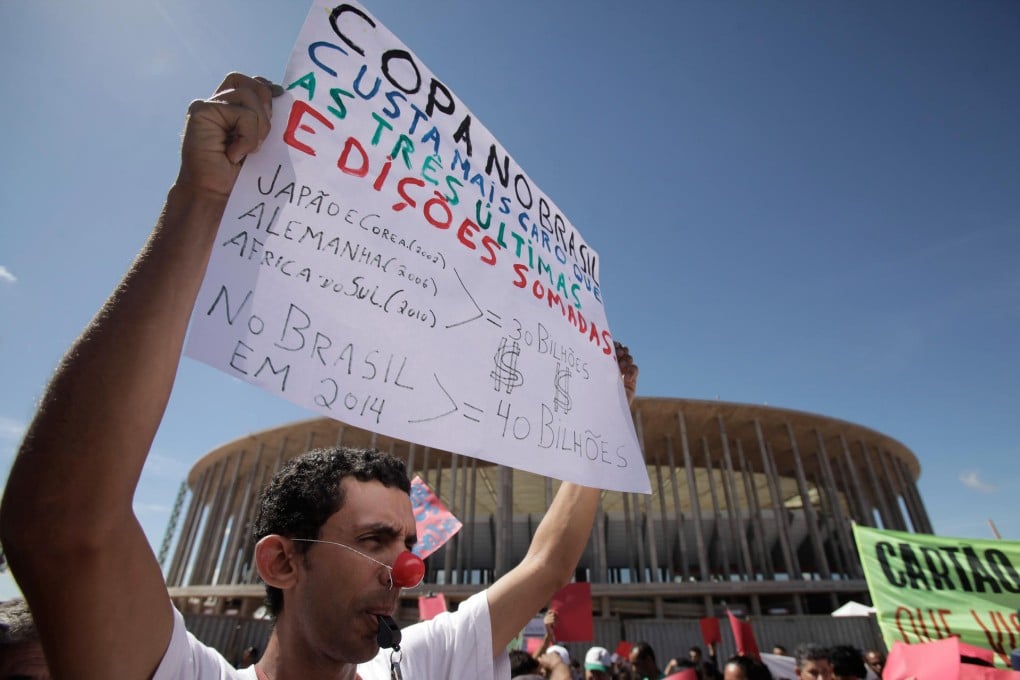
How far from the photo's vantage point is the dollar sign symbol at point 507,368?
6.12ft

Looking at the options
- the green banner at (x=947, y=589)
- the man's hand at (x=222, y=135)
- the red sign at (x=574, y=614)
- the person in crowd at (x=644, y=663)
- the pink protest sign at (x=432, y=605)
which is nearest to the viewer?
the man's hand at (x=222, y=135)

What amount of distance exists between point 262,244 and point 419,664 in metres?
1.35

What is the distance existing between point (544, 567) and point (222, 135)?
1.76 m

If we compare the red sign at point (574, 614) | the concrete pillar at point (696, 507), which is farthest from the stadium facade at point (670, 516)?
the red sign at point (574, 614)

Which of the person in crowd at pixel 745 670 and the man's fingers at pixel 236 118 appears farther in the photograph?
the person in crowd at pixel 745 670

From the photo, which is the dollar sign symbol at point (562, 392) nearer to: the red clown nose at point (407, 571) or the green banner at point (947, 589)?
the red clown nose at point (407, 571)

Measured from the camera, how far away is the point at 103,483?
2.60 ft

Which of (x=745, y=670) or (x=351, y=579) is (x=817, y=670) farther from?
(x=351, y=579)

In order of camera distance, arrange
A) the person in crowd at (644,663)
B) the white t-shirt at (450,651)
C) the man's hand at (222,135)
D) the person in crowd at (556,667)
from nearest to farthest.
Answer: the man's hand at (222,135) → the white t-shirt at (450,651) → the person in crowd at (556,667) → the person in crowd at (644,663)

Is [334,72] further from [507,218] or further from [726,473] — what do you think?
[726,473]

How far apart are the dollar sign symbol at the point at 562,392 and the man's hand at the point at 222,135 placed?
137 cm

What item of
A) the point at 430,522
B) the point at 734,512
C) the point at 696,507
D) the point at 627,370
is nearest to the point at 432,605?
the point at 430,522

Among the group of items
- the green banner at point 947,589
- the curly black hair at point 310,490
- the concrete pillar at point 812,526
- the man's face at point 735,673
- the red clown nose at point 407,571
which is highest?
the concrete pillar at point 812,526

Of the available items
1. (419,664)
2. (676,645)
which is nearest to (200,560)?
(676,645)
